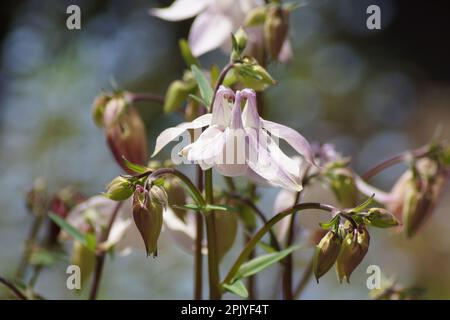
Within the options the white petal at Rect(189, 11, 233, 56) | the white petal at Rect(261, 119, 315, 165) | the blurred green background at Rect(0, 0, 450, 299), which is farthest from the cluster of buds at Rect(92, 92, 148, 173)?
the blurred green background at Rect(0, 0, 450, 299)

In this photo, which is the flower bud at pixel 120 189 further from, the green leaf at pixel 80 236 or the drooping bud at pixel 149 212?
the green leaf at pixel 80 236

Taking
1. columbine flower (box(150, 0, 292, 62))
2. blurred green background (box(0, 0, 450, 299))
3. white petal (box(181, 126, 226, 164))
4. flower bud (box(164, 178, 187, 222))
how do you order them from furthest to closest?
blurred green background (box(0, 0, 450, 299)) < columbine flower (box(150, 0, 292, 62)) < flower bud (box(164, 178, 187, 222)) < white petal (box(181, 126, 226, 164))

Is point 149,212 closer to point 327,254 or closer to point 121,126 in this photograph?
point 327,254

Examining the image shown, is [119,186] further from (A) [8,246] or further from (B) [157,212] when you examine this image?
(A) [8,246]

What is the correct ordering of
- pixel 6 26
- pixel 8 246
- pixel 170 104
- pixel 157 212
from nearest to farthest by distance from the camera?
pixel 157 212 → pixel 170 104 → pixel 8 246 → pixel 6 26

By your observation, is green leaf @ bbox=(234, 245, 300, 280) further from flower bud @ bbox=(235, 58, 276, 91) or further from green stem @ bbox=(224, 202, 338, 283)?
flower bud @ bbox=(235, 58, 276, 91)

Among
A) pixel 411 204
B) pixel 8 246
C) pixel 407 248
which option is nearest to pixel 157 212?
pixel 411 204

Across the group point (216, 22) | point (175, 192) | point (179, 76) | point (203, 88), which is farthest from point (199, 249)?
point (179, 76)
